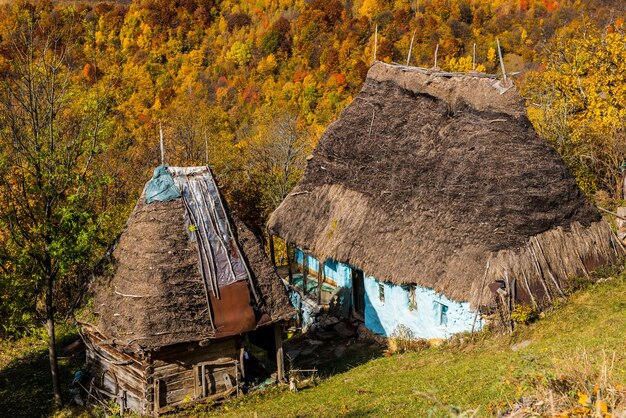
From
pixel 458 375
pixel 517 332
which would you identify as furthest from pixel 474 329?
pixel 458 375

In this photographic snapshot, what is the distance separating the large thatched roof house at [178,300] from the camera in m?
15.0

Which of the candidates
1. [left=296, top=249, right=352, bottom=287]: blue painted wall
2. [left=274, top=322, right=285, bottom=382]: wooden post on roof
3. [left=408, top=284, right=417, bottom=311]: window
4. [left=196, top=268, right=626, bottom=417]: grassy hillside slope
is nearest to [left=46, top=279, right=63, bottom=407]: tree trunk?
[left=196, top=268, right=626, bottom=417]: grassy hillside slope

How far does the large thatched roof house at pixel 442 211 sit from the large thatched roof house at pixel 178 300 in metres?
4.70

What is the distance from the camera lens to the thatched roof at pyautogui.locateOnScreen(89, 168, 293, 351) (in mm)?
14835

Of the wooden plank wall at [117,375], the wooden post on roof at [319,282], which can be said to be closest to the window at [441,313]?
the wooden post on roof at [319,282]

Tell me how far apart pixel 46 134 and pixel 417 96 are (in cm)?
1181

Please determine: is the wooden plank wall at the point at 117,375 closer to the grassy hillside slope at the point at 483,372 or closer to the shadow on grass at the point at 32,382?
the shadow on grass at the point at 32,382

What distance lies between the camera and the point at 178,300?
15.1 m

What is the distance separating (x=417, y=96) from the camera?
21719mm

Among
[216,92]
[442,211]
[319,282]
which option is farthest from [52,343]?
[216,92]

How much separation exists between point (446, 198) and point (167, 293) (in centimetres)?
871

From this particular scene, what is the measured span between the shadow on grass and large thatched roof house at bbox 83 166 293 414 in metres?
1.88

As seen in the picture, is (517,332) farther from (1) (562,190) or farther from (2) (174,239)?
(2) (174,239)

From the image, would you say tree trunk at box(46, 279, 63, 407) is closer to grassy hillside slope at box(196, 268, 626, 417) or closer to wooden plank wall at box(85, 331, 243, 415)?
wooden plank wall at box(85, 331, 243, 415)
